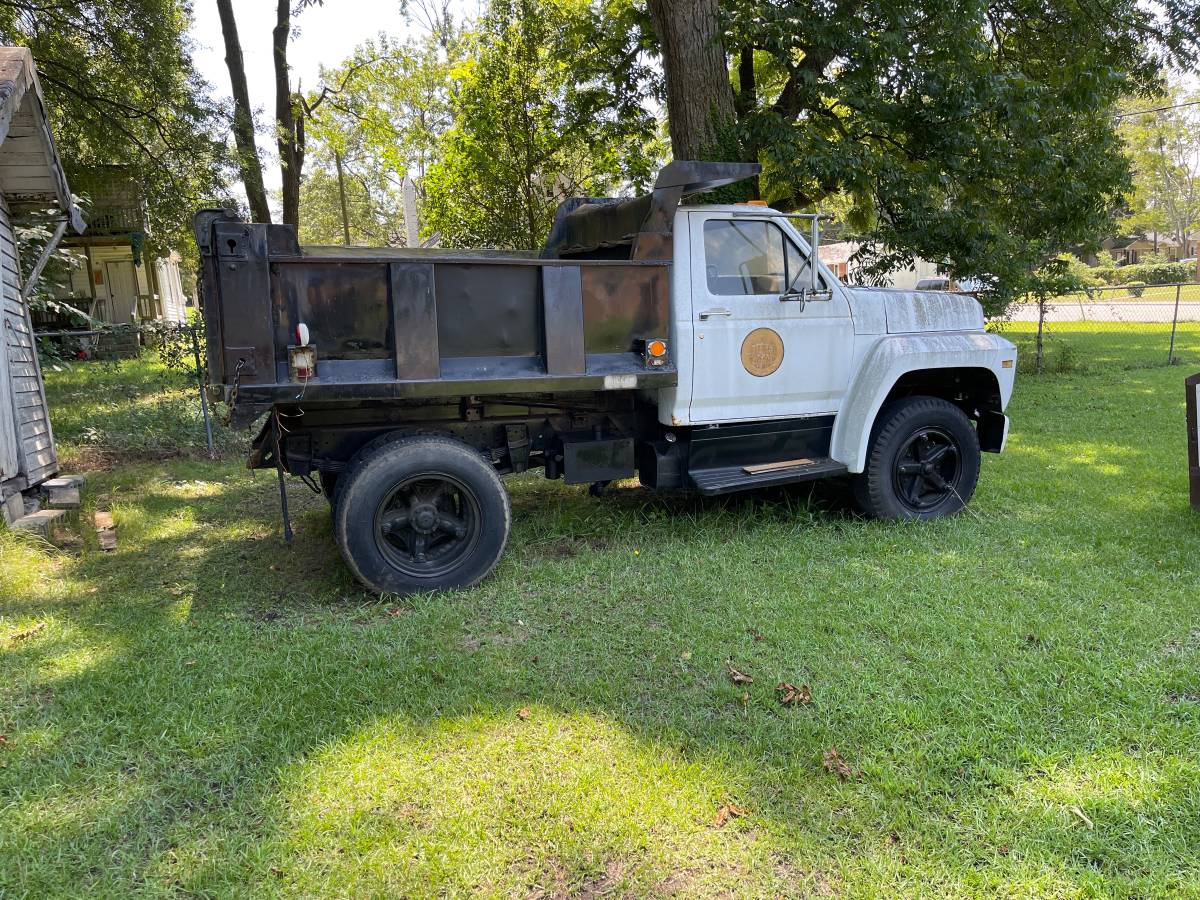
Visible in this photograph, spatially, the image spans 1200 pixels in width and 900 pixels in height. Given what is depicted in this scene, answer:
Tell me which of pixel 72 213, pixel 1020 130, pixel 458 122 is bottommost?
pixel 72 213

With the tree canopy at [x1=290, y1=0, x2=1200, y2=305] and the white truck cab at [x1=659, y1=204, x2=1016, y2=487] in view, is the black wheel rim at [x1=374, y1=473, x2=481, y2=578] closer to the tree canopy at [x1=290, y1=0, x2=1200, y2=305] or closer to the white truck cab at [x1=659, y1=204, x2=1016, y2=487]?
the white truck cab at [x1=659, y1=204, x2=1016, y2=487]

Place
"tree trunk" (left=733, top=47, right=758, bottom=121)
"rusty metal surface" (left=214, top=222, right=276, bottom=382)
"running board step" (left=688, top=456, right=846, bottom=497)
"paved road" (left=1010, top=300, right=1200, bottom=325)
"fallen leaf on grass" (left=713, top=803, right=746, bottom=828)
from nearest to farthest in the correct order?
"fallen leaf on grass" (left=713, top=803, right=746, bottom=828) → "rusty metal surface" (left=214, top=222, right=276, bottom=382) → "running board step" (left=688, top=456, right=846, bottom=497) → "tree trunk" (left=733, top=47, right=758, bottom=121) → "paved road" (left=1010, top=300, right=1200, bottom=325)

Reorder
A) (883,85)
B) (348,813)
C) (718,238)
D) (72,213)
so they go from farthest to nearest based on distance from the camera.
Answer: (883,85) → (72,213) → (718,238) → (348,813)

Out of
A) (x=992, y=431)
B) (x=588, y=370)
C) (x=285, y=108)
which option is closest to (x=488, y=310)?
(x=588, y=370)

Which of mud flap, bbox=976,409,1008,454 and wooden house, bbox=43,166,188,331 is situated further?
wooden house, bbox=43,166,188,331

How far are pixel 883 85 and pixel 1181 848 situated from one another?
29.2 feet

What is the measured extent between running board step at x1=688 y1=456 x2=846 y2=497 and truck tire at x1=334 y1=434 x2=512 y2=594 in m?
1.37

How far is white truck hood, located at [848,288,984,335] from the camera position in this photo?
5.89 m

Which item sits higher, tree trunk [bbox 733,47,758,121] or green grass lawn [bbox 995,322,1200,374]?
A: tree trunk [bbox 733,47,758,121]

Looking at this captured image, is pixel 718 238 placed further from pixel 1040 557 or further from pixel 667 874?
pixel 667 874

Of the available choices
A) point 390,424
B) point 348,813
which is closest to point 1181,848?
point 348,813

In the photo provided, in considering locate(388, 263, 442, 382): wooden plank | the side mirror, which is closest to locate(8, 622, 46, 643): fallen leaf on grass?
locate(388, 263, 442, 382): wooden plank

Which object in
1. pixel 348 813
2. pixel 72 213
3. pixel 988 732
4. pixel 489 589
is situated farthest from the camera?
pixel 72 213

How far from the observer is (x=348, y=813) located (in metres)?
2.80
